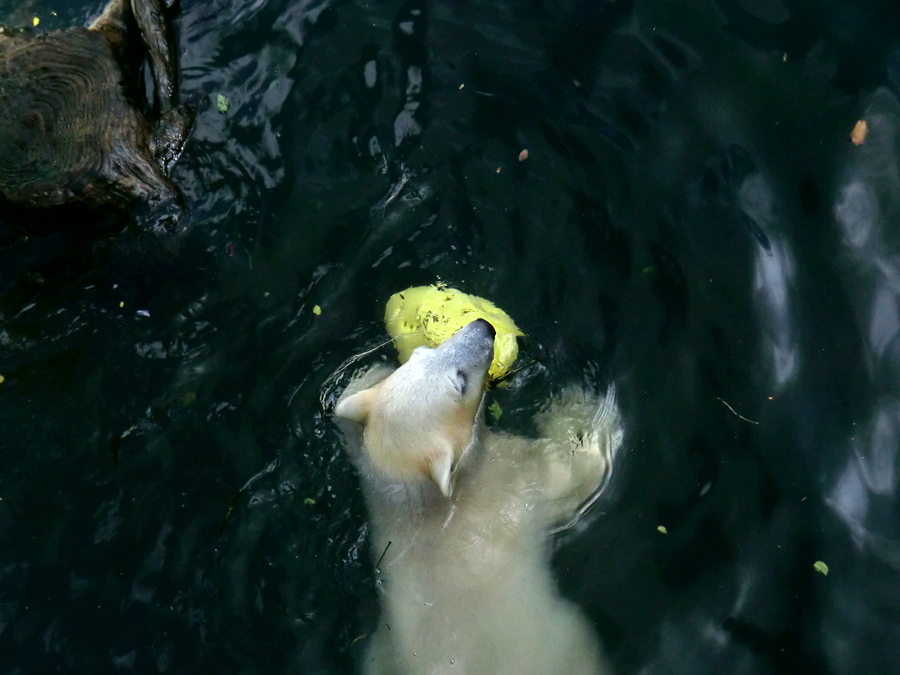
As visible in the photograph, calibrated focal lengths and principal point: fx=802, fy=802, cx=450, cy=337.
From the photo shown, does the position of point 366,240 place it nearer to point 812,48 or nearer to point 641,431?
point 641,431

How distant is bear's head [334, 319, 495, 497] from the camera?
161 inches

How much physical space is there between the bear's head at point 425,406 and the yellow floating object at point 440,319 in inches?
11.3

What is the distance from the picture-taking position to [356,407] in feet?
14.1

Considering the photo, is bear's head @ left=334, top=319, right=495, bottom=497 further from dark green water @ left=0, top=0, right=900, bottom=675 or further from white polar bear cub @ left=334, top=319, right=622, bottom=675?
dark green water @ left=0, top=0, right=900, bottom=675

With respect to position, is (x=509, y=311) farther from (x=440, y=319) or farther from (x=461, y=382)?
(x=461, y=382)

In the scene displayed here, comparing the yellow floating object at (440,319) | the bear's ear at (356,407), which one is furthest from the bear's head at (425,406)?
the yellow floating object at (440,319)

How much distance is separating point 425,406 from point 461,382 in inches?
9.0

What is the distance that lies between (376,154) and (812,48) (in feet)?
8.86

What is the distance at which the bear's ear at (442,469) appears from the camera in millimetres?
3859

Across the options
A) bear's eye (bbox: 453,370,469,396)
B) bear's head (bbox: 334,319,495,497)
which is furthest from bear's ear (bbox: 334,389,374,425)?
bear's eye (bbox: 453,370,469,396)

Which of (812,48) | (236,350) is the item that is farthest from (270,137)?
(812,48)

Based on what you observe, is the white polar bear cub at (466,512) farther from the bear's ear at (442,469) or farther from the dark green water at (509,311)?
the dark green water at (509,311)

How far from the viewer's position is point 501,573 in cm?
397

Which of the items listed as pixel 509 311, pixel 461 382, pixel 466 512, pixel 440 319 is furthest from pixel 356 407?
pixel 509 311
